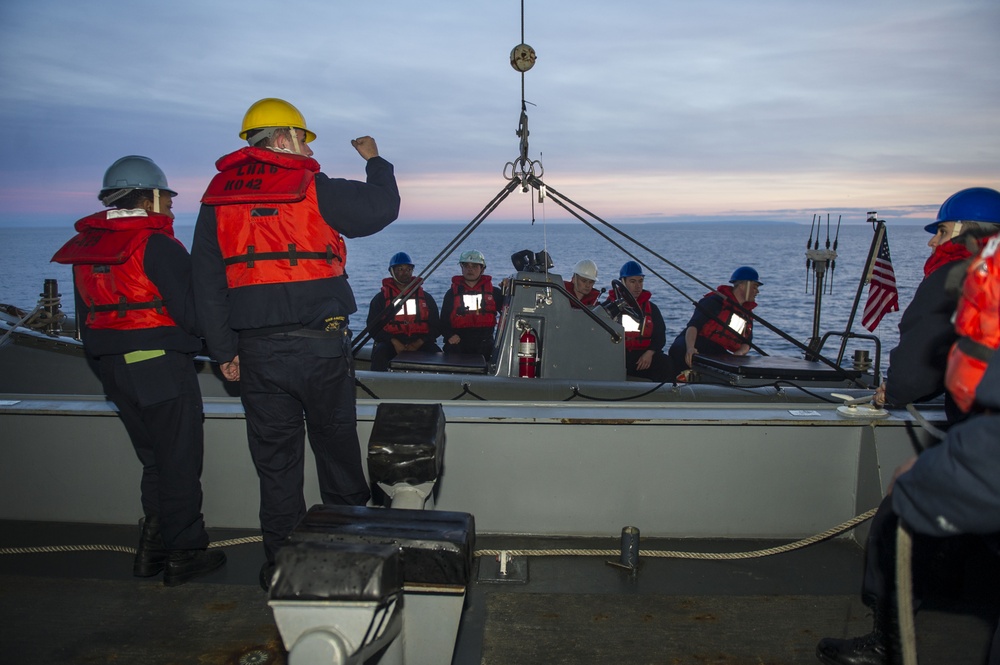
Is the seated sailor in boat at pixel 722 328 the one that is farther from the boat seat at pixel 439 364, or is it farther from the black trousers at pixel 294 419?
the black trousers at pixel 294 419

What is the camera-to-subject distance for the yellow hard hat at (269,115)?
9.94 ft

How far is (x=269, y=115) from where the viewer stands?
3029mm

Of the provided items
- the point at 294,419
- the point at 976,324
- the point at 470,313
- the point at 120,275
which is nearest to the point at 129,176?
the point at 120,275

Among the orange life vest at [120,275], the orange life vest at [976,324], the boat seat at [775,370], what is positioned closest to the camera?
the orange life vest at [976,324]

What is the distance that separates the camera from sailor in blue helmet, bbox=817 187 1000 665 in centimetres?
254

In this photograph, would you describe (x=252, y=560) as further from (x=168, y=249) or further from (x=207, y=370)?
(x=207, y=370)

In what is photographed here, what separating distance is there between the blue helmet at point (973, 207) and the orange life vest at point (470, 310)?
18.7 feet

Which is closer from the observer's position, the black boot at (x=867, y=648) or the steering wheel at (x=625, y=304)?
the black boot at (x=867, y=648)

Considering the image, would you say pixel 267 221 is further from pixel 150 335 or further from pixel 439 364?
pixel 439 364

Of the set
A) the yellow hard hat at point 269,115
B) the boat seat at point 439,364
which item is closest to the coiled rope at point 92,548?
the yellow hard hat at point 269,115

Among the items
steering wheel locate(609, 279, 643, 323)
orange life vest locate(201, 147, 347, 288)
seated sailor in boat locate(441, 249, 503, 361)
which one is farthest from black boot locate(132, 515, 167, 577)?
seated sailor in boat locate(441, 249, 503, 361)

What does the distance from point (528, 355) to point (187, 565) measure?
120 inches

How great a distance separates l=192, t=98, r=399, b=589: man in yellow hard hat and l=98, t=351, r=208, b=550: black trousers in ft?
0.98

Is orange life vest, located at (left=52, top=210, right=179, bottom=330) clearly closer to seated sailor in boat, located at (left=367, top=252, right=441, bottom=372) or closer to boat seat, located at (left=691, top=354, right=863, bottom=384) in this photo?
boat seat, located at (left=691, top=354, right=863, bottom=384)
